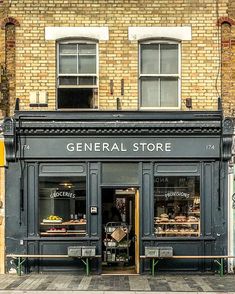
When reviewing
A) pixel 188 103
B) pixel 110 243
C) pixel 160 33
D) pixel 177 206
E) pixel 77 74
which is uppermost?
pixel 160 33

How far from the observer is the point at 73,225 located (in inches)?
539

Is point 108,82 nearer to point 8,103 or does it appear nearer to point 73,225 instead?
point 8,103

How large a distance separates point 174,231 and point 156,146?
2167 mm

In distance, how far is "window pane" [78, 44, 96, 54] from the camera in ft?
45.6


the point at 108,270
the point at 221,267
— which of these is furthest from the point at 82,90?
the point at 221,267

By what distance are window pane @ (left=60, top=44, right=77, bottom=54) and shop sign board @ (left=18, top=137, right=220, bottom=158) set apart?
86.5 inches

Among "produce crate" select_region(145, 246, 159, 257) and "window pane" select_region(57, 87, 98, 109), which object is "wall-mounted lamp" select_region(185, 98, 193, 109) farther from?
"produce crate" select_region(145, 246, 159, 257)

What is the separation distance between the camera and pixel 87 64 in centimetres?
1392

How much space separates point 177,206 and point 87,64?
4.22 meters

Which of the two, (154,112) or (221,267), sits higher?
(154,112)

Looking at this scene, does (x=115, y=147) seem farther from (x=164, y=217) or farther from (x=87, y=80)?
(x=164, y=217)

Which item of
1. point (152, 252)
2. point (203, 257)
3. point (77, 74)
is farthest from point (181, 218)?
point (77, 74)

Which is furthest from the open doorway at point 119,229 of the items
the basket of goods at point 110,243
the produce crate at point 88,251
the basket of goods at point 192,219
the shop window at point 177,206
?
the basket of goods at point 192,219

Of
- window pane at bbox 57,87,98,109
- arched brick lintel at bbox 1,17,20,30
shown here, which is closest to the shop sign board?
window pane at bbox 57,87,98,109
